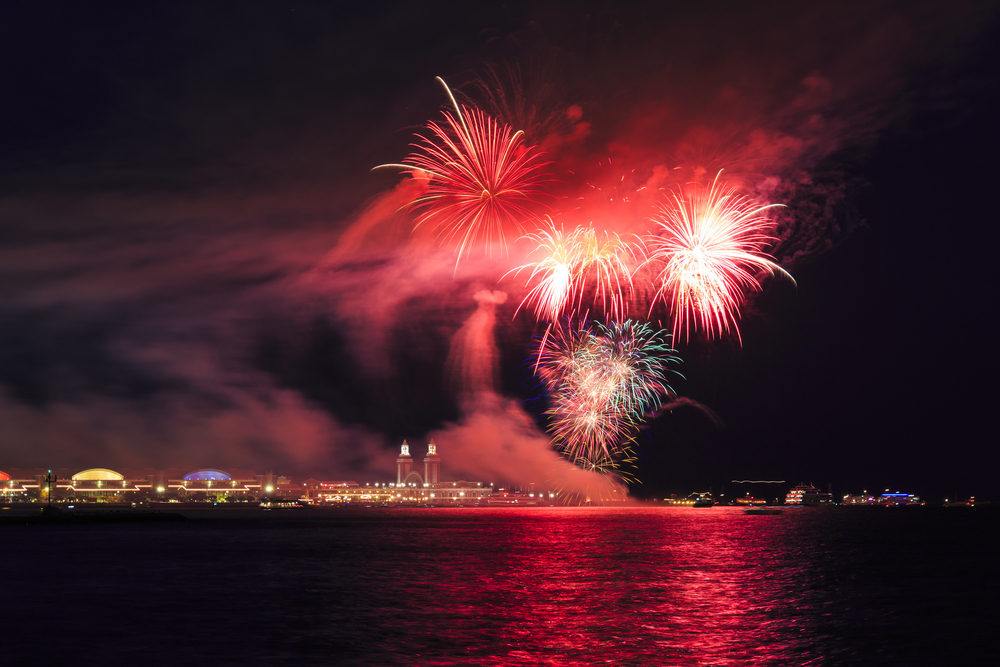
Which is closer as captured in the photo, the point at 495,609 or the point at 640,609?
the point at 495,609

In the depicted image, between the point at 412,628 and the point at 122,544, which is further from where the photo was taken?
the point at 122,544

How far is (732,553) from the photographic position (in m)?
71.2

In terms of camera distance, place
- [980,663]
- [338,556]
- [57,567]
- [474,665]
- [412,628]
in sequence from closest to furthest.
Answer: [474,665], [980,663], [412,628], [57,567], [338,556]

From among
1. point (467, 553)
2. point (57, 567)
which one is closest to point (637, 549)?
point (467, 553)

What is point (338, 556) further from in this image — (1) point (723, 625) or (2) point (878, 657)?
(2) point (878, 657)

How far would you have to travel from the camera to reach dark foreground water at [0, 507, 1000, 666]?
1016 inches

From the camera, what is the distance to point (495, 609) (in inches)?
1369

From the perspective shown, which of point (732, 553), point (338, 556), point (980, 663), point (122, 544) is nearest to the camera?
point (980, 663)

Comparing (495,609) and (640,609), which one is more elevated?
(495,609)

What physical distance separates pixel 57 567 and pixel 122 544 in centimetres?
2875

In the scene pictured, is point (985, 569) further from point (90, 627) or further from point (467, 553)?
point (90, 627)

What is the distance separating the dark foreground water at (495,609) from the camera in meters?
25.8

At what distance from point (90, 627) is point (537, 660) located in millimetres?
18293

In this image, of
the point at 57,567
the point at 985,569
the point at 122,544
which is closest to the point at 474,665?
the point at 57,567
